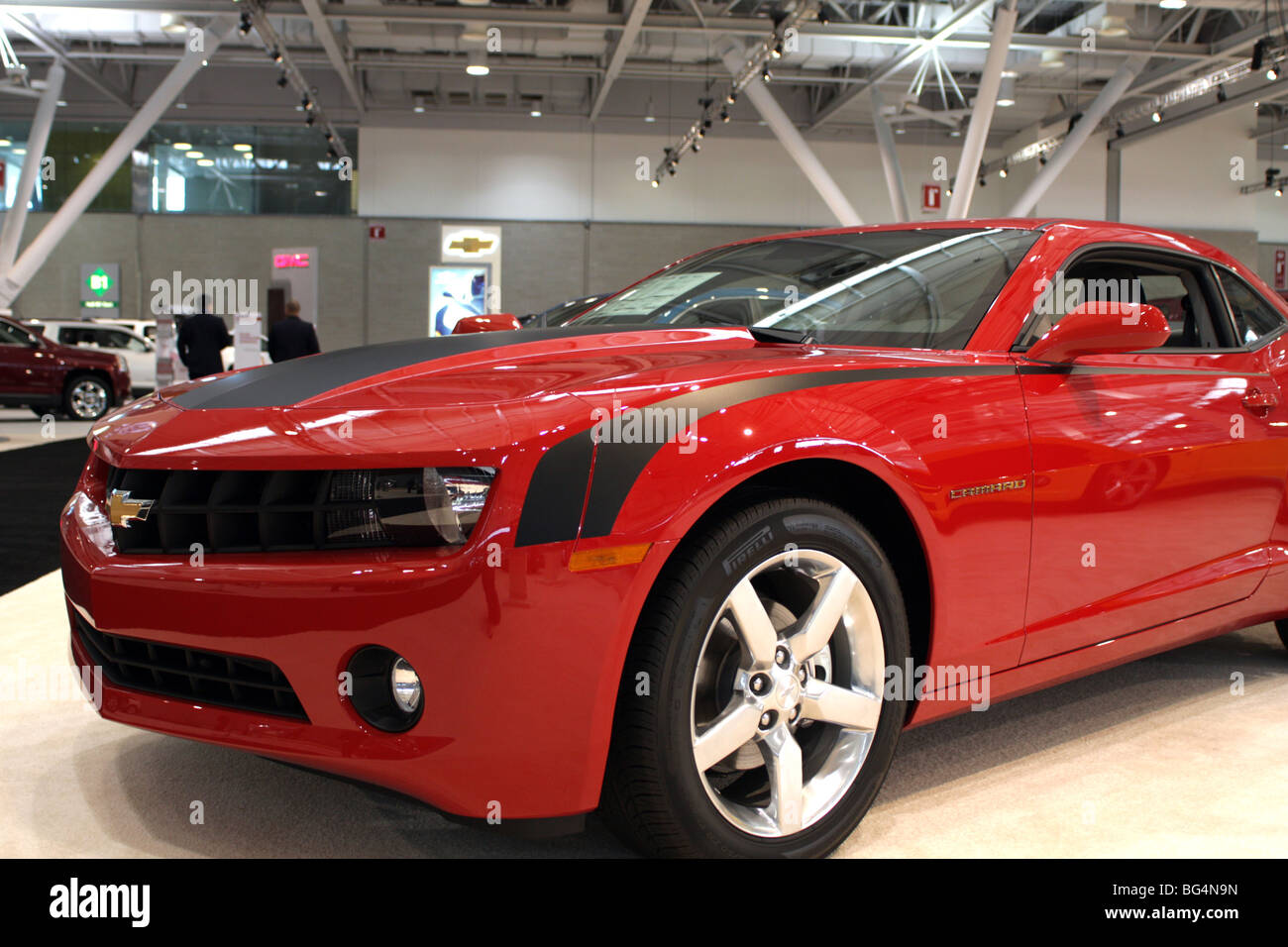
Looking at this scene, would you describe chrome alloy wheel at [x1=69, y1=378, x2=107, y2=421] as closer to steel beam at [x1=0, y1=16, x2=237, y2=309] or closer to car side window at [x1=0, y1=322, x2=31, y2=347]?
car side window at [x1=0, y1=322, x2=31, y2=347]

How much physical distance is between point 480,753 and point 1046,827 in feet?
3.92

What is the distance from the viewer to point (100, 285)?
21.7 m

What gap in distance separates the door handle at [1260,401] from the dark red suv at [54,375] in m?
13.9

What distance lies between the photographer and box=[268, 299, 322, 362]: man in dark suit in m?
10.1

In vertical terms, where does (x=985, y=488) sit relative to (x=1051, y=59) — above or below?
below

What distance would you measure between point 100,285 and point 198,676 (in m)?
22.7

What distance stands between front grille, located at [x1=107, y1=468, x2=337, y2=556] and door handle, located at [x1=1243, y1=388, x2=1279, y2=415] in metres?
2.23

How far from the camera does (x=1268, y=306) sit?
10.2 feet

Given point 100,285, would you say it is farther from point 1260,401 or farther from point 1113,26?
point 1260,401

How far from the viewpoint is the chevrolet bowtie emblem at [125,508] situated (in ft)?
5.91

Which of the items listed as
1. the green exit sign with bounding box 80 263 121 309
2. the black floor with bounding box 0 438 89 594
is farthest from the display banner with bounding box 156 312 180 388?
the green exit sign with bounding box 80 263 121 309

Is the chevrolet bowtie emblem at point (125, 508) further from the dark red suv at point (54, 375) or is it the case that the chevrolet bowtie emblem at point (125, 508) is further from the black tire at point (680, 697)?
the dark red suv at point (54, 375)

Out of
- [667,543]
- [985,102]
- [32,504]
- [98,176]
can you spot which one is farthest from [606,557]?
[98,176]
